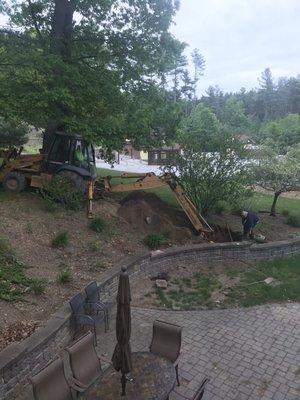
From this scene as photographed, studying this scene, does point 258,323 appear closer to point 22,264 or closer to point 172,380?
point 172,380

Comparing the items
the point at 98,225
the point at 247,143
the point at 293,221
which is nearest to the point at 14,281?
the point at 98,225

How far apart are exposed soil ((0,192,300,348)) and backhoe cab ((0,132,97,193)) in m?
0.71

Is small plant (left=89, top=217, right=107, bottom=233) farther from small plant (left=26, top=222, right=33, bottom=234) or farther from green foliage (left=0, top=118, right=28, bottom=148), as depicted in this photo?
green foliage (left=0, top=118, right=28, bottom=148)

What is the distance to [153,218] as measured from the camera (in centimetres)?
1450

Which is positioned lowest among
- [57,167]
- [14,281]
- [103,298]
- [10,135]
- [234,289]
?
[234,289]

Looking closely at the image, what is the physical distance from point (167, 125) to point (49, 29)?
589 cm

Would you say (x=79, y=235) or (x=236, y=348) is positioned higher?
(x=79, y=235)

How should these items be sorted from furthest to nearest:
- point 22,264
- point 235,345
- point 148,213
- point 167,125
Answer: point 167,125
point 148,213
point 22,264
point 235,345

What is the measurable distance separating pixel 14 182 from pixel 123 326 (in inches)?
430

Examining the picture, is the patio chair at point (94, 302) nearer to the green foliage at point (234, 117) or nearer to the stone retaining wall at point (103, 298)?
the stone retaining wall at point (103, 298)

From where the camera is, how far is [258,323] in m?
9.29

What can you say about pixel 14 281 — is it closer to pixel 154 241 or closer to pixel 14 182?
pixel 154 241

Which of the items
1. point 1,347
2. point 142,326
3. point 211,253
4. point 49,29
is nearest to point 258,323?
point 142,326

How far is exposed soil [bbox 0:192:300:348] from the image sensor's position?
859cm
